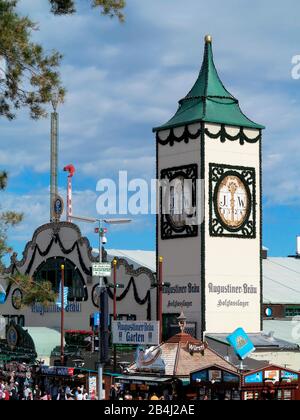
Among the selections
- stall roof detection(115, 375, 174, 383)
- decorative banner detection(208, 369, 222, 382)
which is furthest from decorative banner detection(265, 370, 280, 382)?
stall roof detection(115, 375, 174, 383)

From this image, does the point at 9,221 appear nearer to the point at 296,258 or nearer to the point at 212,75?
the point at 212,75

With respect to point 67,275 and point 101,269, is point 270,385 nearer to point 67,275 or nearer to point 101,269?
point 101,269

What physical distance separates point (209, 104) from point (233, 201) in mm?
6111

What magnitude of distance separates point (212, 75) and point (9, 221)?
36861 millimetres

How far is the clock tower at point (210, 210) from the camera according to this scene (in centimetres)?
5381

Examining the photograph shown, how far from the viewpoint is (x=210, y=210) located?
53844mm

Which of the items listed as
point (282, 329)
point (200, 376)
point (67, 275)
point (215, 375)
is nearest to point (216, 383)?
point (215, 375)

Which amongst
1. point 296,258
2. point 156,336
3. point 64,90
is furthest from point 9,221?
point 296,258

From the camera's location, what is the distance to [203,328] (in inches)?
2099

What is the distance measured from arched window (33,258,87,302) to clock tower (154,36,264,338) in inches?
335

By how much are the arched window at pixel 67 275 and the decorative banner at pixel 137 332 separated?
1484cm

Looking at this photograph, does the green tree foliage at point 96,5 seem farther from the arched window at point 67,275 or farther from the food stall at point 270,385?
the arched window at point 67,275
